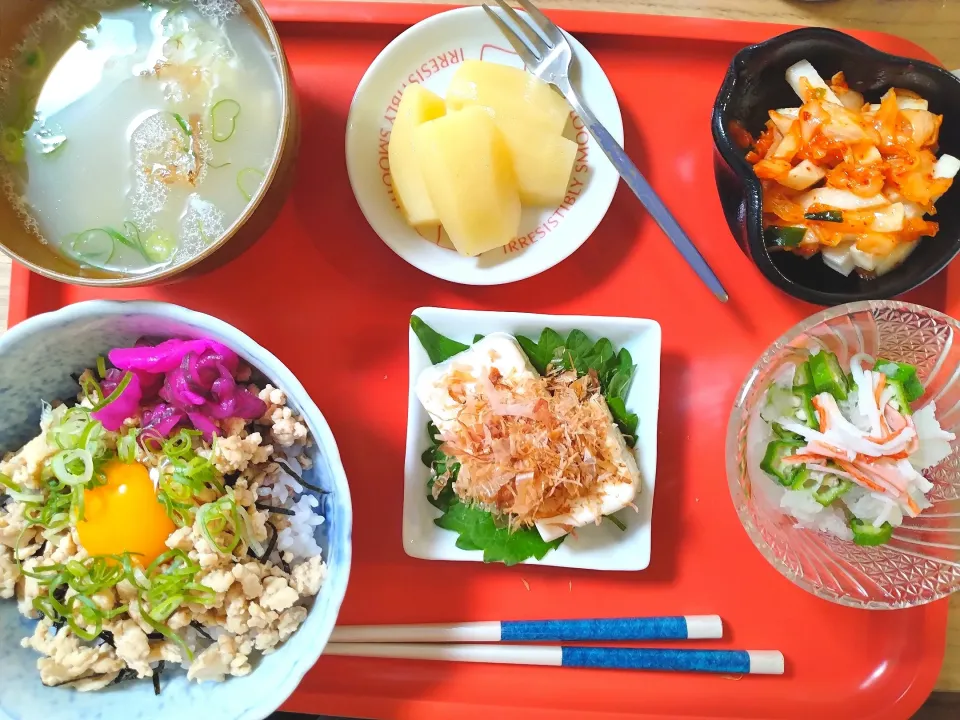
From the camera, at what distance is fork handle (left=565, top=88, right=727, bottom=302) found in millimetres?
1485

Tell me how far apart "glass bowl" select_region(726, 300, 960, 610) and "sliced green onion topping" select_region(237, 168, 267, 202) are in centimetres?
106

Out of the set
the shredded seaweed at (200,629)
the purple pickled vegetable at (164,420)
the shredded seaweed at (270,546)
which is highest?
the purple pickled vegetable at (164,420)

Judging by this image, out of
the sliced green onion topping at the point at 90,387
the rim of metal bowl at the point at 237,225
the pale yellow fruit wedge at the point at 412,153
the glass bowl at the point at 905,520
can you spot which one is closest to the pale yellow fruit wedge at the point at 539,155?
the pale yellow fruit wedge at the point at 412,153

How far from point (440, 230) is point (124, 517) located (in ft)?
2.76

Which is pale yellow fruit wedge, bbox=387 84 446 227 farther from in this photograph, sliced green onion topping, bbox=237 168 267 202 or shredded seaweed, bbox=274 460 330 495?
shredded seaweed, bbox=274 460 330 495

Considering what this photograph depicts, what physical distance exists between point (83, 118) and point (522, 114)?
882 mm

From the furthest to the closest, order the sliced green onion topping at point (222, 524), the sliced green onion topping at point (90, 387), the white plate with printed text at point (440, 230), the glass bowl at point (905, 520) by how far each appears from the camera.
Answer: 1. the white plate with printed text at point (440, 230)
2. the glass bowl at point (905, 520)
3. the sliced green onion topping at point (90, 387)
4. the sliced green onion topping at point (222, 524)

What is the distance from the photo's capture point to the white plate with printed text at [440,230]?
1515 mm

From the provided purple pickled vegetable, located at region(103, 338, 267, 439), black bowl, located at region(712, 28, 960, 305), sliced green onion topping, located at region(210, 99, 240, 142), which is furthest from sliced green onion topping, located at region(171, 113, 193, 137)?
black bowl, located at region(712, 28, 960, 305)

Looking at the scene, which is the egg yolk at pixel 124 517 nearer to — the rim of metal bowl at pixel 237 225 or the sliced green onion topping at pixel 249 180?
the rim of metal bowl at pixel 237 225

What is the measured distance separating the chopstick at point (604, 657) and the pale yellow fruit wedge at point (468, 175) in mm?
864

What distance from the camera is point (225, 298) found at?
158 cm

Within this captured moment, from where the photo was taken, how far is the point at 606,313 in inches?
63.2

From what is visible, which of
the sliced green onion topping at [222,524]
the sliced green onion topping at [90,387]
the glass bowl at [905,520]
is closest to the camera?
the sliced green onion topping at [222,524]
